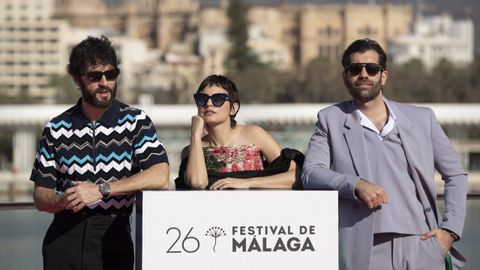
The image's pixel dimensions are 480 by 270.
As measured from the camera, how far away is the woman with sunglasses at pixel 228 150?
3.72 meters

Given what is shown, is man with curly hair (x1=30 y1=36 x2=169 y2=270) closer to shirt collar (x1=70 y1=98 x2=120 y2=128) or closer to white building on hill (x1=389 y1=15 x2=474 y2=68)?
shirt collar (x1=70 y1=98 x2=120 y2=128)

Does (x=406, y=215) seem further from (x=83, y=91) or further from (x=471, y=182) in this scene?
(x=471, y=182)

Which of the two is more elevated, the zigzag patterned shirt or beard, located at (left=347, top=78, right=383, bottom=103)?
beard, located at (left=347, top=78, right=383, bottom=103)

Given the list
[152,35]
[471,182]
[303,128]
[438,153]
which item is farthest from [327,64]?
[438,153]

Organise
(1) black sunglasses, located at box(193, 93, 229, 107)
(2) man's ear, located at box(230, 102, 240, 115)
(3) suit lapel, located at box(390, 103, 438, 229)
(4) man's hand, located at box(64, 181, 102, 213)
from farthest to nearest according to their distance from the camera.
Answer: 1. (2) man's ear, located at box(230, 102, 240, 115)
2. (1) black sunglasses, located at box(193, 93, 229, 107)
3. (3) suit lapel, located at box(390, 103, 438, 229)
4. (4) man's hand, located at box(64, 181, 102, 213)

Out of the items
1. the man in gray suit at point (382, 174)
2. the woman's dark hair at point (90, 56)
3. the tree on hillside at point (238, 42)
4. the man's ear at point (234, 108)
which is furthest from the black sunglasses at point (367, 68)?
the tree on hillside at point (238, 42)

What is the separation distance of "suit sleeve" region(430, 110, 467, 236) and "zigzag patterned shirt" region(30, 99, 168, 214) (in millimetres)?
762

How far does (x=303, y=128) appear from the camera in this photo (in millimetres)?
60812

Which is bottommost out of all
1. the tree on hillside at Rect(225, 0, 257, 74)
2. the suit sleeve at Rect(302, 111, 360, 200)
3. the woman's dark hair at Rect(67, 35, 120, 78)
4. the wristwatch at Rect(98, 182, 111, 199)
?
the wristwatch at Rect(98, 182, 111, 199)

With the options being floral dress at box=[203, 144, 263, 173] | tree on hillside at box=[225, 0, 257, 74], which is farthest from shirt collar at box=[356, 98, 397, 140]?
tree on hillside at box=[225, 0, 257, 74]

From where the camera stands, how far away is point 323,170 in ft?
11.8

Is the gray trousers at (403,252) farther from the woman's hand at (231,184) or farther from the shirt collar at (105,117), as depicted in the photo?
the shirt collar at (105,117)

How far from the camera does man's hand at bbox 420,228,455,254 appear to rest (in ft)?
12.0

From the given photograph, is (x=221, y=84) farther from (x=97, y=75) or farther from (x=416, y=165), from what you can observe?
(x=416, y=165)
